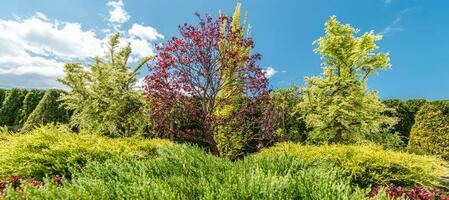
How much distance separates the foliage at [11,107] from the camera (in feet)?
58.1

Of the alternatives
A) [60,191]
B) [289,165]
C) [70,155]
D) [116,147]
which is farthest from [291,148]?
[60,191]

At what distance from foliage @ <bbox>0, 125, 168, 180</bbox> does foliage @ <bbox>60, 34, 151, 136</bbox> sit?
308 cm

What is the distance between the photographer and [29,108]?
656 inches

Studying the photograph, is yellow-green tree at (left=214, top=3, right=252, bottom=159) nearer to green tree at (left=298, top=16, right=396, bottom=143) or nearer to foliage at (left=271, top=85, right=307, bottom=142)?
foliage at (left=271, top=85, right=307, bottom=142)

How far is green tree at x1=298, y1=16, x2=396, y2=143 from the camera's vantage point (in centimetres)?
1084

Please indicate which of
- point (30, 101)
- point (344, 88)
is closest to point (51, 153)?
point (344, 88)

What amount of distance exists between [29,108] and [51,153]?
12.3m

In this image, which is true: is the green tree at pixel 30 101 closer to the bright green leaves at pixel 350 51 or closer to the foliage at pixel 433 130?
the bright green leaves at pixel 350 51

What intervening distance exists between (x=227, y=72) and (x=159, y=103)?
2099mm

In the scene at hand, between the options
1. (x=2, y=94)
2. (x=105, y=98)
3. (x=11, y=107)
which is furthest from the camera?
(x=2, y=94)

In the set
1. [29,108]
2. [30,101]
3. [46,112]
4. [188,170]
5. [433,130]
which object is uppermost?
[30,101]

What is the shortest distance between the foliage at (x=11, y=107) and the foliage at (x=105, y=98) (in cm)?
891

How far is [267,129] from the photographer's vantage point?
426 inches

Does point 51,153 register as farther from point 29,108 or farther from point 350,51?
point 29,108
